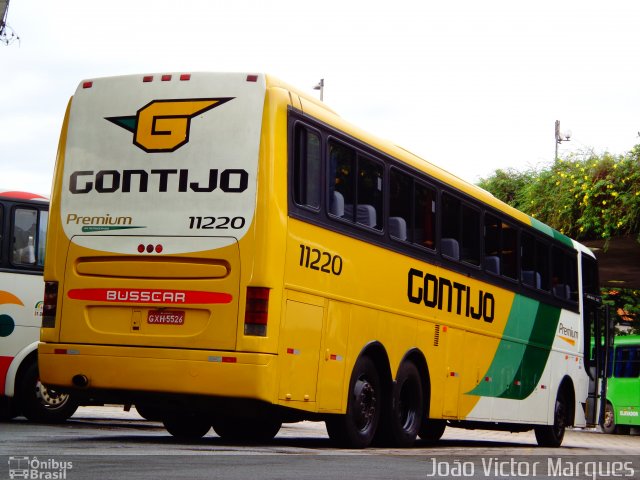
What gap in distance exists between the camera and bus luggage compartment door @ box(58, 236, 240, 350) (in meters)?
10.9

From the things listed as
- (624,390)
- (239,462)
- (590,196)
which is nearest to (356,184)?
(239,462)

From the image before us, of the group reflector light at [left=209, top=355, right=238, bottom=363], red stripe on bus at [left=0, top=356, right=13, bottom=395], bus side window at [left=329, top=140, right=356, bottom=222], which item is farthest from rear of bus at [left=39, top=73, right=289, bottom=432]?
red stripe on bus at [left=0, top=356, right=13, bottom=395]

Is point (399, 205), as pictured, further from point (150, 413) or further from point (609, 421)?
point (609, 421)

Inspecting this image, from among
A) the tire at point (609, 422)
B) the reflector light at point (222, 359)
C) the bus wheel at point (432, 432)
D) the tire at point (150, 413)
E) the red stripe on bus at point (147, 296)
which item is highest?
the red stripe on bus at point (147, 296)

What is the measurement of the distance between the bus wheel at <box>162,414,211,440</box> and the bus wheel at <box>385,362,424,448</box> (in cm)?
220

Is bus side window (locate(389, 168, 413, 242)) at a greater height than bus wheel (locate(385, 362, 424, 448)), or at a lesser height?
greater

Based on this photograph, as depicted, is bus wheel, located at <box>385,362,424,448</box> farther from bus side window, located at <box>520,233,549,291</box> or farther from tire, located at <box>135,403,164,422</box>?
bus side window, located at <box>520,233,549,291</box>

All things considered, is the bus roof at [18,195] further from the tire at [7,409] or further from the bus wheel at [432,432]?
the bus wheel at [432,432]

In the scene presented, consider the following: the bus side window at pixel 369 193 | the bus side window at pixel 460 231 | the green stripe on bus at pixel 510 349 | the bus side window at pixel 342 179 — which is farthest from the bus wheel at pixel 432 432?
the bus side window at pixel 342 179

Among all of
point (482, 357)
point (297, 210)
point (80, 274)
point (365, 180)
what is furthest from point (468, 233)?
point (80, 274)

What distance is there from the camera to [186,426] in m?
14.1

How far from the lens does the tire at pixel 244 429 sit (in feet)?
46.6

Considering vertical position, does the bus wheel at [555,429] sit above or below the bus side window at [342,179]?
below

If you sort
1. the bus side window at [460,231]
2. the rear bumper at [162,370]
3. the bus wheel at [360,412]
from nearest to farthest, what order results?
1. the rear bumper at [162,370]
2. the bus wheel at [360,412]
3. the bus side window at [460,231]
